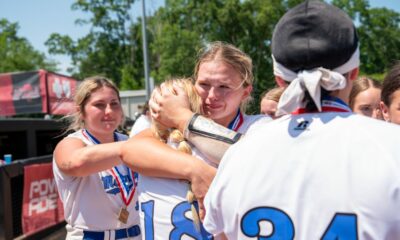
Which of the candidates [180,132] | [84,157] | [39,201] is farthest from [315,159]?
[39,201]

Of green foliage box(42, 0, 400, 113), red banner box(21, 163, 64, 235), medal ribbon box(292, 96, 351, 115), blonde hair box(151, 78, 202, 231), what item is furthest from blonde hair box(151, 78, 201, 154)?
green foliage box(42, 0, 400, 113)

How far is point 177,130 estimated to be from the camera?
173 centimetres

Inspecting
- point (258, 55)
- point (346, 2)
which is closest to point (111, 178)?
point (258, 55)

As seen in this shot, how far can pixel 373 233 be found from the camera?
3.81ft

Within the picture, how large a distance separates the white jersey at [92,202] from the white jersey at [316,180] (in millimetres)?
1501

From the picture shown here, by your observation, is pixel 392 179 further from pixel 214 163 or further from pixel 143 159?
pixel 143 159

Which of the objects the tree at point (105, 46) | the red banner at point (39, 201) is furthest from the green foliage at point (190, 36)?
the red banner at point (39, 201)

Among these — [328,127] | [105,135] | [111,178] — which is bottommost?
[111,178]

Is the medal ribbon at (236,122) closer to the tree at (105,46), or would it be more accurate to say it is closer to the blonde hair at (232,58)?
the blonde hair at (232,58)

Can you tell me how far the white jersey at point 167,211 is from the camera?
1635mm

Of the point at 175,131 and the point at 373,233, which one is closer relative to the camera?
the point at 373,233

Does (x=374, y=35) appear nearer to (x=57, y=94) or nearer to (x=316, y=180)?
(x=57, y=94)

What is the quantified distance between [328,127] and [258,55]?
89.8ft

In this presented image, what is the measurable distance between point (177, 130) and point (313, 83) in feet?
2.18
